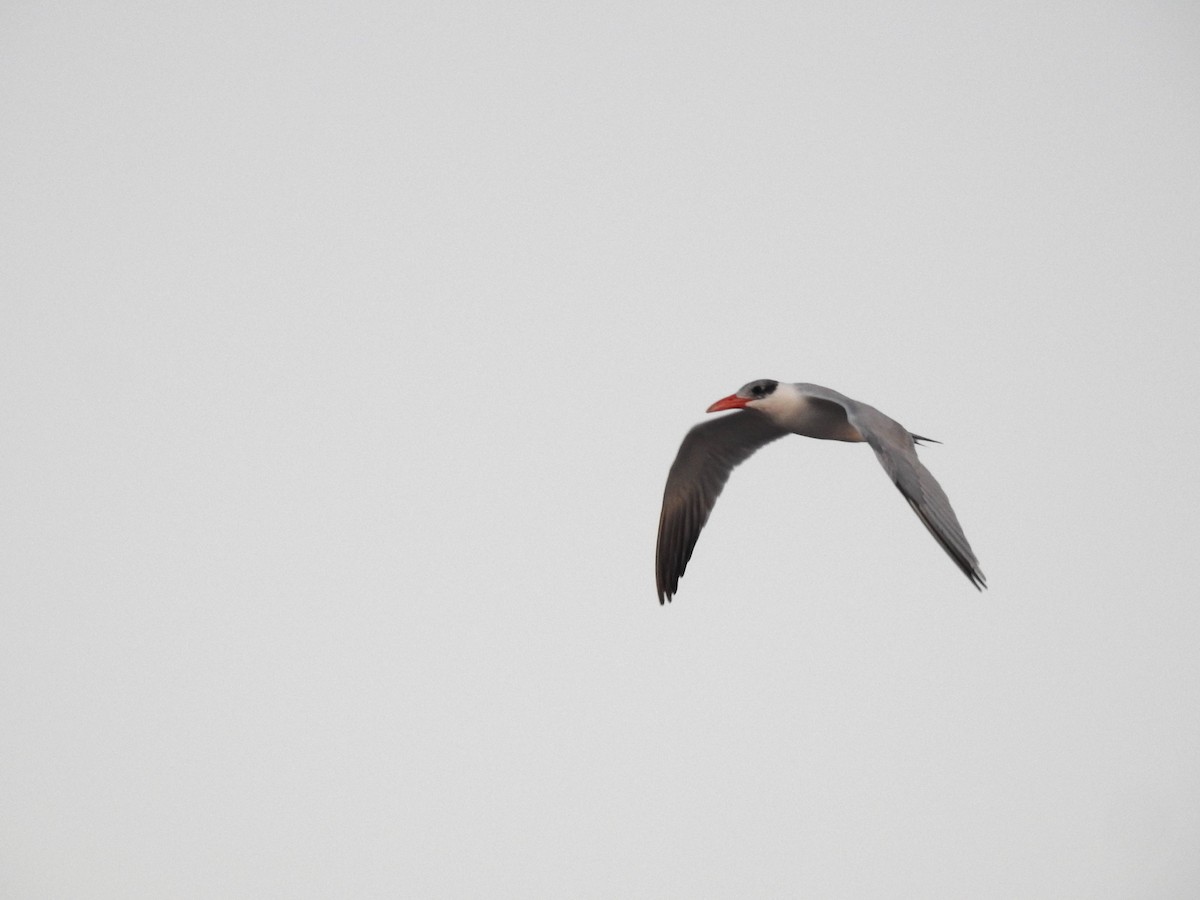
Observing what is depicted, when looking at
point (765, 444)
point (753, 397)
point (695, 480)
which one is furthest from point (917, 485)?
point (695, 480)

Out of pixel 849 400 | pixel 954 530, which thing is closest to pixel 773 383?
pixel 849 400

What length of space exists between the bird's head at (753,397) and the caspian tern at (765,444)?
1cm

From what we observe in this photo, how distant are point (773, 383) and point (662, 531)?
266cm

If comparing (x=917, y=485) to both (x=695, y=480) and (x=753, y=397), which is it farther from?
(x=695, y=480)

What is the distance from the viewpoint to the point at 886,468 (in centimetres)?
923

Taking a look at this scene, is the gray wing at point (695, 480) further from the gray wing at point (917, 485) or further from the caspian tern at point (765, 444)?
the gray wing at point (917, 485)

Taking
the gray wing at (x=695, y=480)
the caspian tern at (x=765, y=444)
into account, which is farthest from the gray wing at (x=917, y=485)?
the gray wing at (x=695, y=480)

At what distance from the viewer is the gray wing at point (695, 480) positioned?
13719 mm

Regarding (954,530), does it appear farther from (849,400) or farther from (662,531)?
(662,531)

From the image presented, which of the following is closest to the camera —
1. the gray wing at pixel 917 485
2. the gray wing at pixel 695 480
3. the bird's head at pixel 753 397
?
the gray wing at pixel 917 485

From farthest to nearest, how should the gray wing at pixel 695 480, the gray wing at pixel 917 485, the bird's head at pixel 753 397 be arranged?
the gray wing at pixel 695 480 < the bird's head at pixel 753 397 < the gray wing at pixel 917 485

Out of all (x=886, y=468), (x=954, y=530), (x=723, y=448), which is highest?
(x=723, y=448)

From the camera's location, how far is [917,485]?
9148 millimetres

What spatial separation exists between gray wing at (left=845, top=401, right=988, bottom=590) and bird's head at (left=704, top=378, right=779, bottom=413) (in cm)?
170
